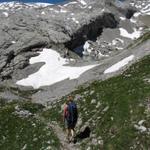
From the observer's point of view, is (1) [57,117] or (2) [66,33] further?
(2) [66,33]

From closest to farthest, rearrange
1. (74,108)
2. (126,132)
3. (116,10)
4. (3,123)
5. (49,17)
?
(126,132) < (74,108) < (3,123) < (49,17) < (116,10)

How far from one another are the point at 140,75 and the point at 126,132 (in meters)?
11.1

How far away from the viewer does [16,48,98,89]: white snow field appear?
8022 centimetres

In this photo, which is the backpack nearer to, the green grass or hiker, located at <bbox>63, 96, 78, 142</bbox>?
hiker, located at <bbox>63, 96, 78, 142</bbox>

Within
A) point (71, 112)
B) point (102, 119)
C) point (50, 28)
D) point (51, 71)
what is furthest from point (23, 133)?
point (50, 28)

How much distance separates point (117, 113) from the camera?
115 ft

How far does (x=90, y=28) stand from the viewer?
495ft

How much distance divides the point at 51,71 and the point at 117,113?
181 ft

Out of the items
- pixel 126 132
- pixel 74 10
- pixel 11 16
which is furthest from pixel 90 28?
pixel 126 132

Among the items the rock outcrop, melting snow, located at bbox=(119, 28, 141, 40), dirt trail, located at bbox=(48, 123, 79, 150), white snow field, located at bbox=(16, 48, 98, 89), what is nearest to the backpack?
dirt trail, located at bbox=(48, 123, 79, 150)

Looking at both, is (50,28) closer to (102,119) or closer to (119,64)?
(119,64)

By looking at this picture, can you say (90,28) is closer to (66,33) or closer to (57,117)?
(66,33)

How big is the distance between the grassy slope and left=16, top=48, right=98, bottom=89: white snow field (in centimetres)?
3373

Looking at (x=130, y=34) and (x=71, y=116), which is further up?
(x=71, y=116)
